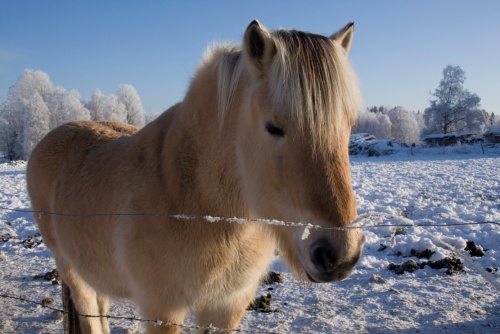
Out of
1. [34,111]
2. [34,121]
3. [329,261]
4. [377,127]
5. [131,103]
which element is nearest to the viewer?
[329,261]

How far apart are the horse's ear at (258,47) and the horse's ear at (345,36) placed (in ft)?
2.05

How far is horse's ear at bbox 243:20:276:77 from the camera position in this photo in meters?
1.90

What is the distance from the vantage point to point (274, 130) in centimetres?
181

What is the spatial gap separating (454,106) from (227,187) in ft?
161

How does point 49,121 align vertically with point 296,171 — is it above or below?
above

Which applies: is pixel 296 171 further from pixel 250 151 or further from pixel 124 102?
pixel 124 102

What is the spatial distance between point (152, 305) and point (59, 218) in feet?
5.26

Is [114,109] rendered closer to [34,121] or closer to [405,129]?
[34,121]

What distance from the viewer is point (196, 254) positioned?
2.21 meters

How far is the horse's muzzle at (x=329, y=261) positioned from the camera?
1544 mm

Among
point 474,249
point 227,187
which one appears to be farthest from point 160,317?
point 474,249

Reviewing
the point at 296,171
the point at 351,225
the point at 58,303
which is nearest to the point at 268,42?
the point at 296,171

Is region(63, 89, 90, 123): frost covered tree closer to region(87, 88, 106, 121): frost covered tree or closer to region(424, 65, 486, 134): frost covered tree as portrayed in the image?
region(87, 88, 106, 121): frost covered tree

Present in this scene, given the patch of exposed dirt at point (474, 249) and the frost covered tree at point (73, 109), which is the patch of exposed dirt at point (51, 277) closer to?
→ the patch of exposed dirt at point (474, 249)
